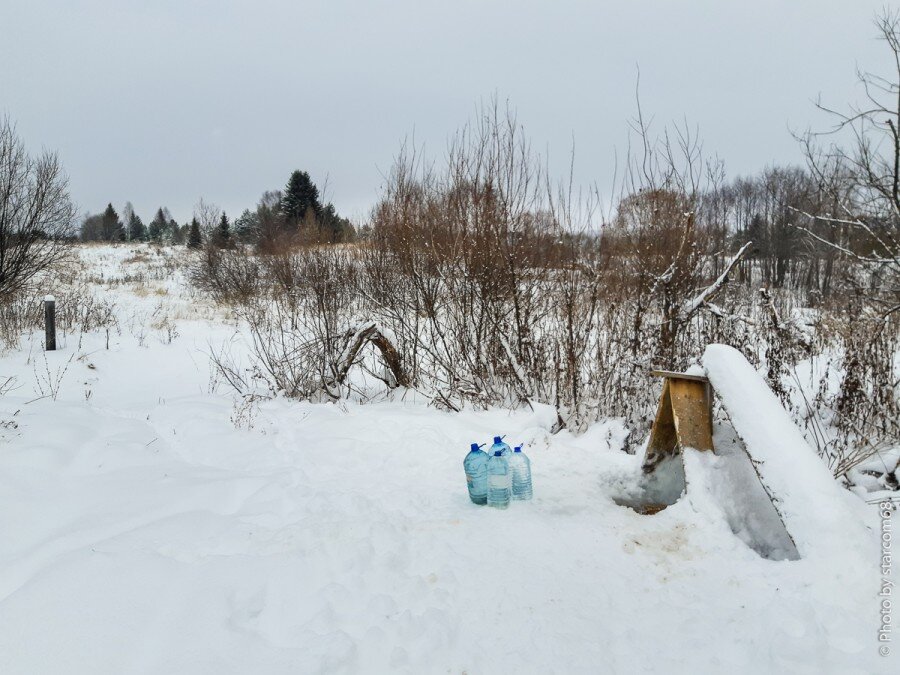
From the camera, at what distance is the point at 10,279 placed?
10.3 m

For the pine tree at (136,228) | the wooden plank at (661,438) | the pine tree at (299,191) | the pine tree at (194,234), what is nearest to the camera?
the wooden plank at (661,438)

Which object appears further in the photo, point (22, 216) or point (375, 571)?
point (22, 216)

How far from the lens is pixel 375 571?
2.42 metres

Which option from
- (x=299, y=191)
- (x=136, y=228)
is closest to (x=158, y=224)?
(x=136, y=228)

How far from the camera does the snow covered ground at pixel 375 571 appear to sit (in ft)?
6.04

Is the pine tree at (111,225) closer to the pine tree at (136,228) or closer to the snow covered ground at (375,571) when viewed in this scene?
the pine tree at (136,228)

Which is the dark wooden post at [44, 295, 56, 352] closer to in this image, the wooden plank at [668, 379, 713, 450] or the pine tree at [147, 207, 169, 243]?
the wooden plank at [668, 379, 713, 450]

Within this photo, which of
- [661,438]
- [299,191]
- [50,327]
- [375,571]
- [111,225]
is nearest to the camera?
[375,571]

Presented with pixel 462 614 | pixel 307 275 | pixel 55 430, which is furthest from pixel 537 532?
pixel 307 275

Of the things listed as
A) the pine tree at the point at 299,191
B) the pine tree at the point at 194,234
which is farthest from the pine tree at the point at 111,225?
the pine tree at the point at 299,191

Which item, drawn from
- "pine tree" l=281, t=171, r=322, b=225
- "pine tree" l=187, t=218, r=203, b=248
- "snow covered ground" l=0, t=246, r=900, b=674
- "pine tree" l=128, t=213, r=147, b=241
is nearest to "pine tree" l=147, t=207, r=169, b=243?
"pine tree" l=128, t=213, r=147, b=241

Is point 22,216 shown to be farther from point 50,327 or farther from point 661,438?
point 661,438

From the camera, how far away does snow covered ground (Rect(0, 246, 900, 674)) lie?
1841mm

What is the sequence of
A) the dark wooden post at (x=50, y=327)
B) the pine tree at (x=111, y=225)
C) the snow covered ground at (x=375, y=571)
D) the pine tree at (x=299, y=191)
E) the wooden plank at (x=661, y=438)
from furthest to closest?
the pine tree at (x=111, y=225) → the pine tree at (x=299, y=191) → the dark wooden post at (x=50, y=327) → the wooden plank at (x=661, y=438) → the snow covered ground at (x=375, y=571)
